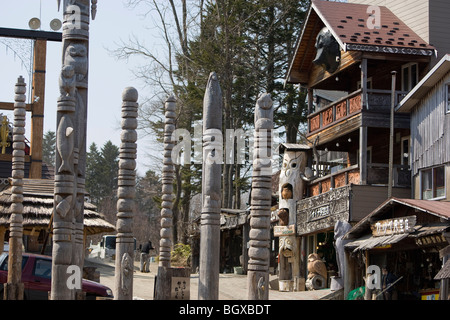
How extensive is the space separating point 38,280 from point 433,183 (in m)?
14.0

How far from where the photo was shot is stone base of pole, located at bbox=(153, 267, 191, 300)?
20.0m

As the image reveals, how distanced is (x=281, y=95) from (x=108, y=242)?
1711 centimetres

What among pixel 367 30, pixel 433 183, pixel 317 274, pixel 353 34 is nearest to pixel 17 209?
pixel 317 274

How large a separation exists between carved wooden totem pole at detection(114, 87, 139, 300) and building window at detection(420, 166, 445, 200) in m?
13.0

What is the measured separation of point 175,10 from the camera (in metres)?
46.2

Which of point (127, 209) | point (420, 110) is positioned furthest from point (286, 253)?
point (127, 209)

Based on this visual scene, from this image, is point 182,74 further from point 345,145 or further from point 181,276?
point 181,276

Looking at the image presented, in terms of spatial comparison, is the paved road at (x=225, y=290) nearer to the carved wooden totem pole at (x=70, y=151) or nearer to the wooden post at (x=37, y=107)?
the wooden post at (x=37, y=107)

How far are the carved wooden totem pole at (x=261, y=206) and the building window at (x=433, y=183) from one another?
1179cm

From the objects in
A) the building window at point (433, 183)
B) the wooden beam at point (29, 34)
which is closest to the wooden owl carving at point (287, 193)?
the building window at point (433, 183)

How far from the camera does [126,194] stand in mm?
18094

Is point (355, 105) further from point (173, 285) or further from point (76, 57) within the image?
point (76, 57)

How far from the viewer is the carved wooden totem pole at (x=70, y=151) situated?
15.0 metres

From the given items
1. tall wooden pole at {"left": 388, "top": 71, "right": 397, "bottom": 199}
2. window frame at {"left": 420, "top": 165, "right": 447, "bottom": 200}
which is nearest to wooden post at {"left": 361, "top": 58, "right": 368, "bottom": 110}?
tall wooden pole at {"left": 388, "top": 71, "right": 397, "bottom": 199}
